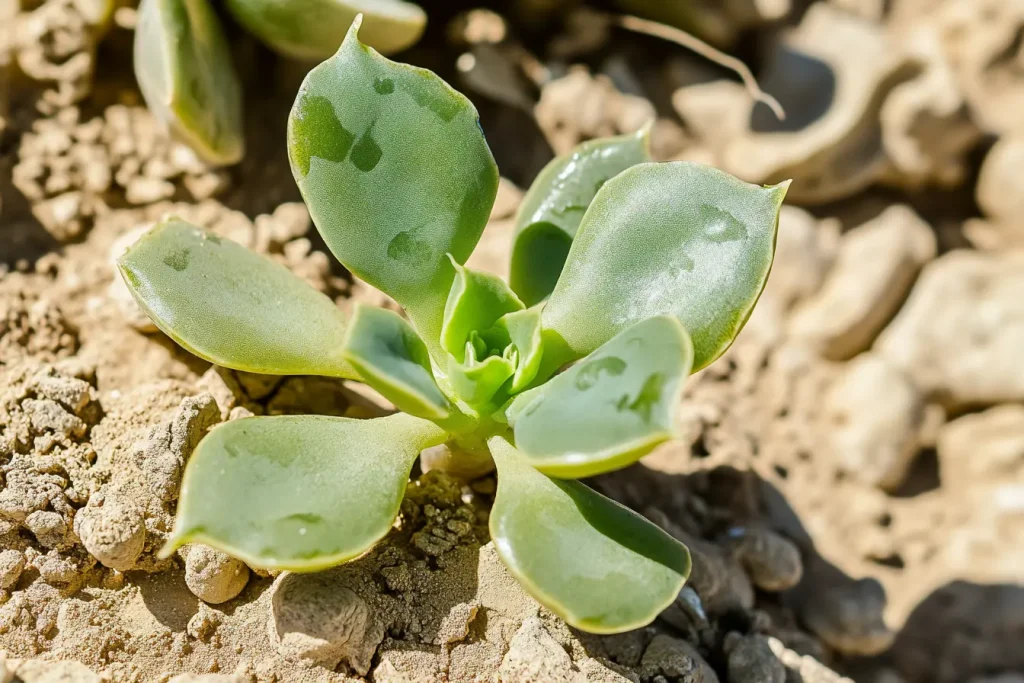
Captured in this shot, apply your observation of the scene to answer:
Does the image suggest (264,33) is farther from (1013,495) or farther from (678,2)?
(1013,495)

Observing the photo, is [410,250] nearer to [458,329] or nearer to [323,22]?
[458,329]

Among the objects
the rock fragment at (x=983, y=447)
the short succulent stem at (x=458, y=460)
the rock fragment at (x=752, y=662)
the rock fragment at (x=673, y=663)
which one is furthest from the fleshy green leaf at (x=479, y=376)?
the rock fragment at (x=983, y=447)

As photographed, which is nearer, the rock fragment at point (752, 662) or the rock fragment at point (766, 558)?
the rock fragment at point (752, 662)

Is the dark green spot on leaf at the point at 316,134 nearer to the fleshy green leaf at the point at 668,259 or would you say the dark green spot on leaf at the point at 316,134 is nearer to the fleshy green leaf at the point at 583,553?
the fleshy green leaf at the point at 668,259

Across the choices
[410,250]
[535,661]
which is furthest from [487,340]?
[535,661]

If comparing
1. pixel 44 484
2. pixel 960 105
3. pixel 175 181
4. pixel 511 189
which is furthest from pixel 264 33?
pixel 960 105

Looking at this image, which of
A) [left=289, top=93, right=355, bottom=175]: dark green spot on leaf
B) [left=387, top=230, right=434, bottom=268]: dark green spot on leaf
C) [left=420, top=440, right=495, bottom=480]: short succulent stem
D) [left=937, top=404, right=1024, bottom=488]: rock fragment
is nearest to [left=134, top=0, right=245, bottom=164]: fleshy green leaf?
[left=289, top=93, right=355, bottom=175]: dark green spot on leaf
